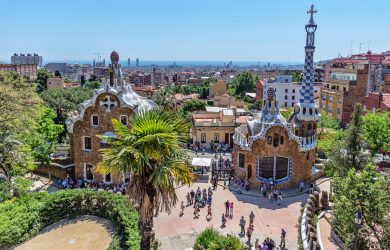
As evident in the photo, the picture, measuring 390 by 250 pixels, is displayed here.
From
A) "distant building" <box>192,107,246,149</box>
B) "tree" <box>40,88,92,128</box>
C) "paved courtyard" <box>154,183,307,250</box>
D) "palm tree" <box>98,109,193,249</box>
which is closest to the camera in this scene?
"palm tree" <box>98,109,193,249</box>

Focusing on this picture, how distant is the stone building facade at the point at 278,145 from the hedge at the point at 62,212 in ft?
44.9

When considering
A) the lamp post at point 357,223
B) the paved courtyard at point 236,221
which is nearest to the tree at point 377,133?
the paved courtyard at point 236,221

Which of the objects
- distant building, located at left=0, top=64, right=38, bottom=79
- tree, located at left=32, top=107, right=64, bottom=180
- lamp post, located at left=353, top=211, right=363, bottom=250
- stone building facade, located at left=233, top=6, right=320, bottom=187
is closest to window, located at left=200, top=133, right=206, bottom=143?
stone building facade, located at left=233, top=6, right=320, bottom=187

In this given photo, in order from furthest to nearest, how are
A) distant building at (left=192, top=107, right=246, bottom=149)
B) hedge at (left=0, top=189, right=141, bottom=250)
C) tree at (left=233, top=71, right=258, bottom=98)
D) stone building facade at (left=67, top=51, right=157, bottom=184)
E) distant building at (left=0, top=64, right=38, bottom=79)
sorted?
distant building at (left=0, top=64, right=38, bottom=79) < tree at (left=233, top=71, right=258, bottom=98) < distant building at (left=192, top=107, right=246, bottom=149) < stone building facade at (left=67, top=51, right=157, bottom=184) < hedge at (left=0, top=189, right=141, bottom=250)

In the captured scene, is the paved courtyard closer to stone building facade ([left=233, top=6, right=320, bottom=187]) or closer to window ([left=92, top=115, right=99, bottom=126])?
stone building facade ([left=233, top=6, right=320, bottom=187])

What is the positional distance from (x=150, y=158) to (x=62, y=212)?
11.5m

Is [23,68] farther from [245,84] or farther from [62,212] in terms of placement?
[62,212]

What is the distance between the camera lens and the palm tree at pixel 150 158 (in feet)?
47.1

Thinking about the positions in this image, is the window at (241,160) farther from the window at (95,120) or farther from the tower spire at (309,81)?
the window at (95,120)

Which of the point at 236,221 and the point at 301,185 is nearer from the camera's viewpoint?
the point at 236,221

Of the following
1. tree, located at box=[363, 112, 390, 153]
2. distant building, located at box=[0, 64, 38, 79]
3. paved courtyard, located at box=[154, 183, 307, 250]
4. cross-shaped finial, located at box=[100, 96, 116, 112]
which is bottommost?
paved courtyard, located at box=[154, 183, 307, 250]

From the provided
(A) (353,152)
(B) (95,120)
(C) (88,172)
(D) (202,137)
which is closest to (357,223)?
(A) (353,152)

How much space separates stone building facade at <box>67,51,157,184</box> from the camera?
31453 mm

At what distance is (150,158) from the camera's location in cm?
1467
